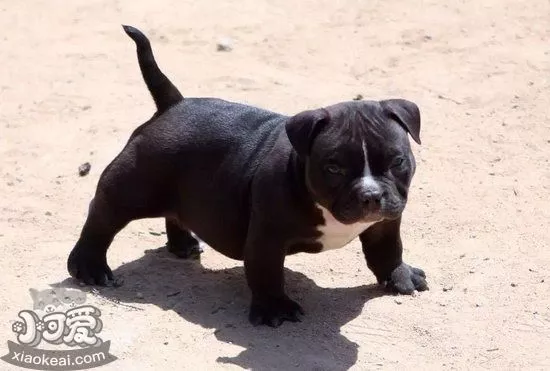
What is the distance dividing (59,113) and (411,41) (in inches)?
131

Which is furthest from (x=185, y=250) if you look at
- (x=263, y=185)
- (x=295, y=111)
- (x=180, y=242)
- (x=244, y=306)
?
(x=295, y=111)

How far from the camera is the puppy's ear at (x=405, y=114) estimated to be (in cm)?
594

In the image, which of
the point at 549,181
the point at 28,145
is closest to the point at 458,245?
the point at 549,181

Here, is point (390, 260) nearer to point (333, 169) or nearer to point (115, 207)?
point (333, 169)

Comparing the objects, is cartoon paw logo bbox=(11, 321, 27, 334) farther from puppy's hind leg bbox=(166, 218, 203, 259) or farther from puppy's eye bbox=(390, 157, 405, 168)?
puppy's eye bbox=(390, 157, 405, 168)

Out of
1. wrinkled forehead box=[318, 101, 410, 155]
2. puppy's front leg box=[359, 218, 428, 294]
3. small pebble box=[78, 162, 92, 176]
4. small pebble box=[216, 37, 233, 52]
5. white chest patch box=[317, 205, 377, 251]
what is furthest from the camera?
small pebble box=[216, 37, 233, 52]

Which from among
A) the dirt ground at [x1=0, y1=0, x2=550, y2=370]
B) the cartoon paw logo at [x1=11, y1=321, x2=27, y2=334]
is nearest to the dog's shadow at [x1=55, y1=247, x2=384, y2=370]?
the dirt ground at [x1=0, y1=0, x2=550, y2=370]

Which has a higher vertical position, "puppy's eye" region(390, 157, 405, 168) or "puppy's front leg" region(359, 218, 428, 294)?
"puppy's eye" region(390, 157, 405, 168)

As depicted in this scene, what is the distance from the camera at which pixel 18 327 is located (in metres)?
6.23

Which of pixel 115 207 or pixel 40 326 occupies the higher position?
pixel 115 207

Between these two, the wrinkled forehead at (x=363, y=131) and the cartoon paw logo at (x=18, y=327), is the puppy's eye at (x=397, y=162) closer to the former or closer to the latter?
the wrinkled forehead at (x=363, y=131)

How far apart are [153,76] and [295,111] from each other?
257 centimetres

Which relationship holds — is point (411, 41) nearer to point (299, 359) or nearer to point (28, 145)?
point (28, 145)

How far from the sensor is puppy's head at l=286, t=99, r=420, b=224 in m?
5.71
